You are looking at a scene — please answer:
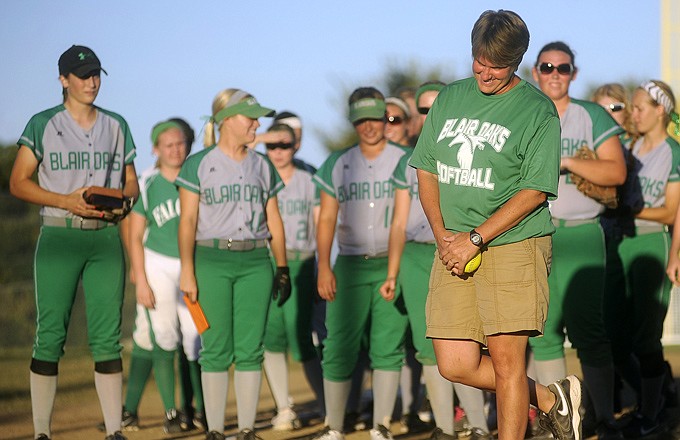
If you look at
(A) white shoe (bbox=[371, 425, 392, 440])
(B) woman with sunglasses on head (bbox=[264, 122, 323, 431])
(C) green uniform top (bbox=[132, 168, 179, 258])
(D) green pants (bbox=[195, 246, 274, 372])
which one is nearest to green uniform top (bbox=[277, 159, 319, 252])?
(B) woman with sunglasses on head (bbox=[264, 122, 323, 431])

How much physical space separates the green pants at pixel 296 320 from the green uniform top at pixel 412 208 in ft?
6.22

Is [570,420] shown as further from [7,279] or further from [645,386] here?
[7,279]

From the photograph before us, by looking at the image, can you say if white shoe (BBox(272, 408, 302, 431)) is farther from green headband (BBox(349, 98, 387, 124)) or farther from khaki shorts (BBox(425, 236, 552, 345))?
khaki shorts (BBox(425, 236, 552, 345))

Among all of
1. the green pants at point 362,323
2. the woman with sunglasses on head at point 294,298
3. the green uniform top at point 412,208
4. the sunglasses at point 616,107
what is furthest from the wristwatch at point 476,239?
the sunglasses at point 616,107

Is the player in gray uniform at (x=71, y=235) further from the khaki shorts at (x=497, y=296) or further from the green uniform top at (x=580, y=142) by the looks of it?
the green uniform top at (x=580, y=142)

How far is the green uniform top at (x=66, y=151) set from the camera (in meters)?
8.01

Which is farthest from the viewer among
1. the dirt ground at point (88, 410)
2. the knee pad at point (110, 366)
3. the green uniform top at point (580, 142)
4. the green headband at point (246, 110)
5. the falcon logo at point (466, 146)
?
the dirt ground at point (88, 410)

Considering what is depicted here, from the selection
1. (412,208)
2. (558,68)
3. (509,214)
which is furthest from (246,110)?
(509,214)

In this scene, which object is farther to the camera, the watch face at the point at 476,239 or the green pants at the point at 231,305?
the green pants at the point at 231,305

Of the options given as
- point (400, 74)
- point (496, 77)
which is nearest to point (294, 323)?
point (496, 77)

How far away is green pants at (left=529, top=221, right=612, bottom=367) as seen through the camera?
826 centimetres

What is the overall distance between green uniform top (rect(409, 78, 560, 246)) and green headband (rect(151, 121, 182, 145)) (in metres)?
4.53

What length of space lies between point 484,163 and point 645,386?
3647mm

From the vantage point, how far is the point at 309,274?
34.2 ft
